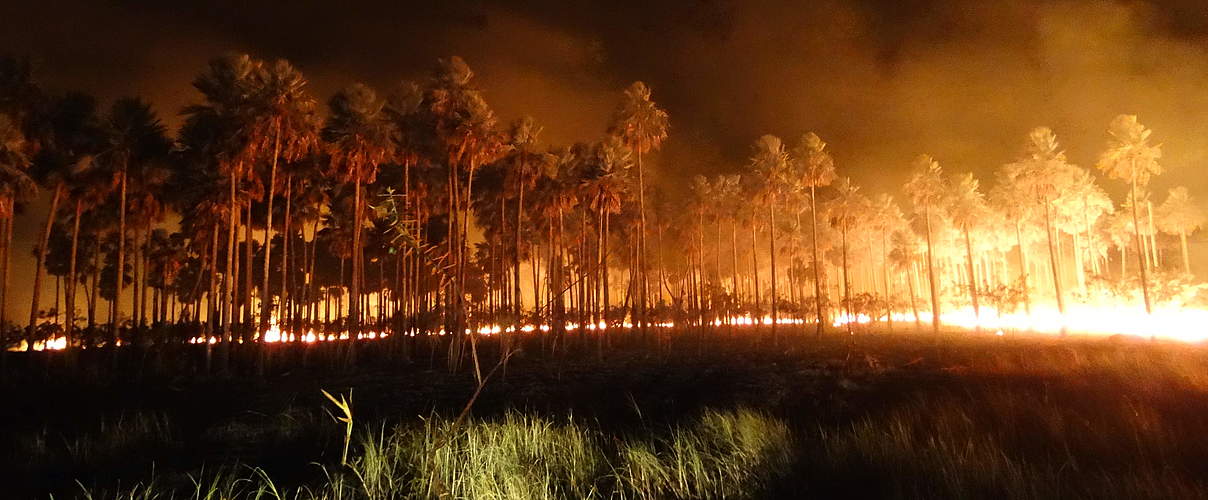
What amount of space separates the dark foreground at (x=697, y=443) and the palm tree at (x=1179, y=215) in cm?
8298

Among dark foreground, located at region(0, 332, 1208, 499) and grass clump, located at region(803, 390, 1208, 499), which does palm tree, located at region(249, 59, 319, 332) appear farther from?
grass clump, located at region(803, 390, 1208, 499)

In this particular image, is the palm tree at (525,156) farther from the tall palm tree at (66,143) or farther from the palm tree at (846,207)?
the palm tree at (846,207)

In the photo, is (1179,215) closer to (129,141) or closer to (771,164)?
(771,164)

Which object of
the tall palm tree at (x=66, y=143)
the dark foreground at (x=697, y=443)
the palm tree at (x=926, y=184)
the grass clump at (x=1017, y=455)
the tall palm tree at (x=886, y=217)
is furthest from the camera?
the tall palm tree at (x=886, y=217)

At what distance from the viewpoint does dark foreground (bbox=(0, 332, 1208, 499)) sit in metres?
7.32

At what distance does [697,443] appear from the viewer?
1015 centimetres

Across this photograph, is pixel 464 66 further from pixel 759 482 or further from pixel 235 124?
pixel 759 482

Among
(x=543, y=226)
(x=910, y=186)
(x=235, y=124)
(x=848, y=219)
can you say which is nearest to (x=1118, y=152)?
(x=910, y=186)

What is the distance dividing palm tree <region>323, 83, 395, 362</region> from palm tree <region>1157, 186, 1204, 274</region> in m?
96.4

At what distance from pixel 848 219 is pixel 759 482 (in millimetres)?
62545

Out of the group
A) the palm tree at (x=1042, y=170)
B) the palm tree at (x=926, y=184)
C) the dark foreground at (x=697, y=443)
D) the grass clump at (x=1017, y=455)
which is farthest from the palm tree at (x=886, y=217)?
the grass clump at (x=1017, y=455)

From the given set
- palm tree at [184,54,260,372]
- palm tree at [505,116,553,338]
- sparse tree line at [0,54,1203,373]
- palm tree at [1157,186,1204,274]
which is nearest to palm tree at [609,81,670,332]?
sparse tree line at [0,54,1203,373]

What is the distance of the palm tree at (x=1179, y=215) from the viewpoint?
79.0 meters

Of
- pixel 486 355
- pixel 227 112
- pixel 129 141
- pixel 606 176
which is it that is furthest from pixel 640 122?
pixel 129 141
